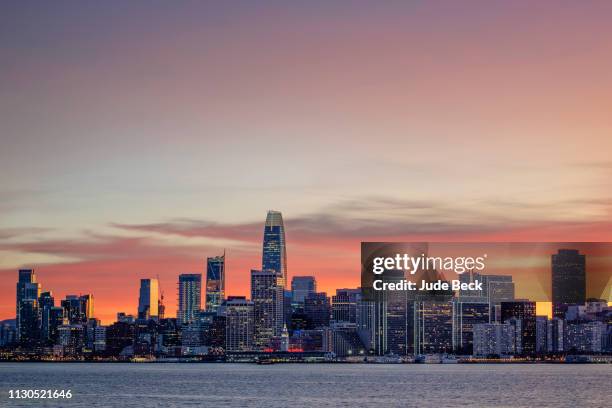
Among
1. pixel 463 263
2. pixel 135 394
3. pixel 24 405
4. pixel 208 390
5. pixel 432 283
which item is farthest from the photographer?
pixel 208 390

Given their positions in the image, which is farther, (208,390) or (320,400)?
(208,390)

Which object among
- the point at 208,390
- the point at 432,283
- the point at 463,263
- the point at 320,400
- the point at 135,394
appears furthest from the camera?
the point at 208,390

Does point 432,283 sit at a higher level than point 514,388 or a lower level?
higher

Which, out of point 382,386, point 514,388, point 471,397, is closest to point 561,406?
point 471,397

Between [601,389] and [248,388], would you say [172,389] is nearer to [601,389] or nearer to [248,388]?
[248,388]

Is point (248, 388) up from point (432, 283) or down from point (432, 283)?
down

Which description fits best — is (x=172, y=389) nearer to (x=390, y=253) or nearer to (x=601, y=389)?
(x=601, y=389)

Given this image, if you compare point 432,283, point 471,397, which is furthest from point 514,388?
point 432,283

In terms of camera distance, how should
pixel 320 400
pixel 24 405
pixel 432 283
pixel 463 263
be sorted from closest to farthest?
pixel 432 283, pixel 463 263, pixel 24 405, pixel 320 400

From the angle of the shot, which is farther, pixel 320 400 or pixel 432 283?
pixel 320 400
